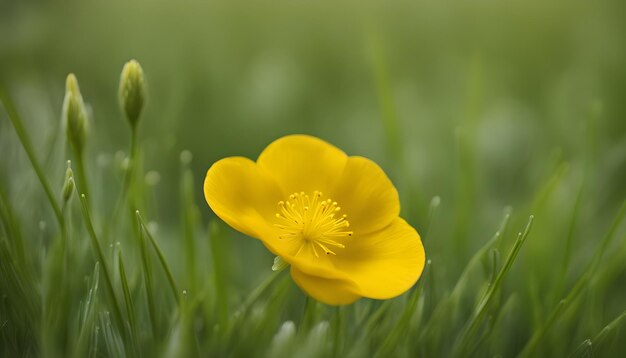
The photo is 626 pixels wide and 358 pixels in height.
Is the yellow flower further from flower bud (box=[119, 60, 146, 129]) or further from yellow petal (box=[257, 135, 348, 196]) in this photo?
flower bud (box=[119, 60, 146, 129])

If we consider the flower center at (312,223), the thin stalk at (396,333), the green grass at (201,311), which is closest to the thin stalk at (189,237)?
the green grass at (201,311)

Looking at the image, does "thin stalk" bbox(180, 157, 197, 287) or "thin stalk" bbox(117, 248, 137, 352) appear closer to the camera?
"thin stalk" bbox(117, 248, 137, 352)

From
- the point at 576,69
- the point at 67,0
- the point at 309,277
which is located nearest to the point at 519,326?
the point at 309,277

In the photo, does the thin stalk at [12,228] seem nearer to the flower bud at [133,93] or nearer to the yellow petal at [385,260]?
the flower bud at [133,93]

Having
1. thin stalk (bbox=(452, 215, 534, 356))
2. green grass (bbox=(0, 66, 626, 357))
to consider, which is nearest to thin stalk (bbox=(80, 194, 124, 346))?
green grass (bbox=(0, 66, 626, 357))

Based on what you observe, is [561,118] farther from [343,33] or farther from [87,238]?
[87,238]
